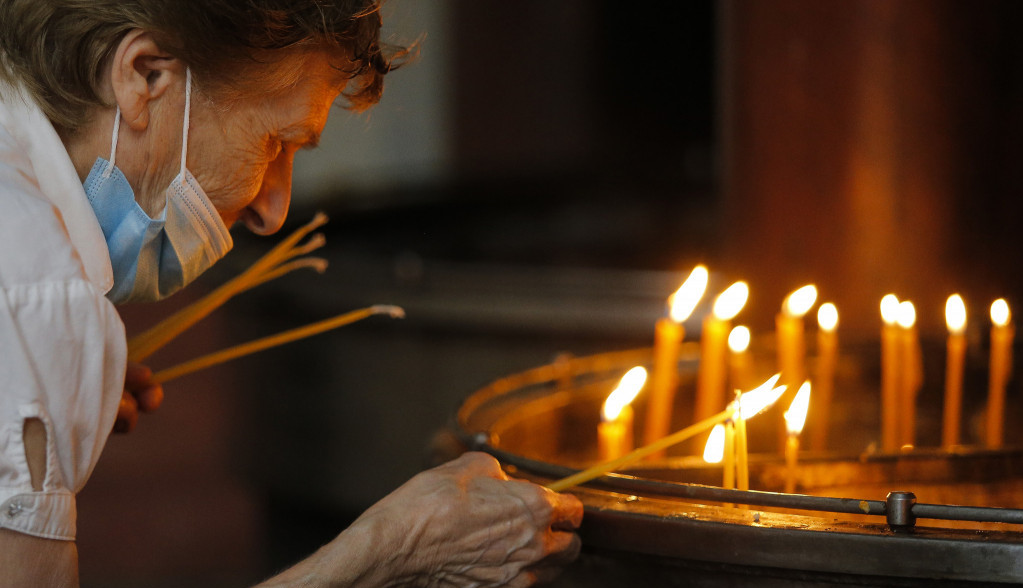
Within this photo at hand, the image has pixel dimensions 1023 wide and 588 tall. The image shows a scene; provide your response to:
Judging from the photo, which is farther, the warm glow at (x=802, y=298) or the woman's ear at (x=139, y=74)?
the warm glow at (x=802, y=298)

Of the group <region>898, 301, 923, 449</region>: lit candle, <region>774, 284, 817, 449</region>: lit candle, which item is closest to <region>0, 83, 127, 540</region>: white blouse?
<region>774, 284, 817, 449</region>: lit candle

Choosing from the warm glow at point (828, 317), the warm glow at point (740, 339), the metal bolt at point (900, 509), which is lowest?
the metal bolt at point (900, 509)

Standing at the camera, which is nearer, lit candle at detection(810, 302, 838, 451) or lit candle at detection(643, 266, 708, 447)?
lit candle at detection(643, 266, 708, 447)

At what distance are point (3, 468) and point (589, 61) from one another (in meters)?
4.31

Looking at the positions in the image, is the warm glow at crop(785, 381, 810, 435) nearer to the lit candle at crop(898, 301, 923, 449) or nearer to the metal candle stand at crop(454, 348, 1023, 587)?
the metal candle stand at crop(454, 348, 1023, 587)

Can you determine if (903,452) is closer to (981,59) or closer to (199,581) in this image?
(981,59)

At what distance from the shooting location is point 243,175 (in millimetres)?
1432

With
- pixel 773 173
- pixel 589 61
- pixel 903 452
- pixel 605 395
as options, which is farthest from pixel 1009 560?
pixel 589 61

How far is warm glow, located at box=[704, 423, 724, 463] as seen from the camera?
1.62 meters

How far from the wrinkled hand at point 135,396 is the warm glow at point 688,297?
2.81 feet

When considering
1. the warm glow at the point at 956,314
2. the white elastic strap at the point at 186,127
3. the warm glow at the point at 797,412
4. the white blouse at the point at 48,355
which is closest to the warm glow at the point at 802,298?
the warm glow at the point at 956,314

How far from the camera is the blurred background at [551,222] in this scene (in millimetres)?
2277

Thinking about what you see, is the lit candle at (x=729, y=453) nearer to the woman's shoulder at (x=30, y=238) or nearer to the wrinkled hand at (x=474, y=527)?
the wrinkled hand at (x=474, y=527)

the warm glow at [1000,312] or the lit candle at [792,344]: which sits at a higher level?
the warm glow at [1000,312]
